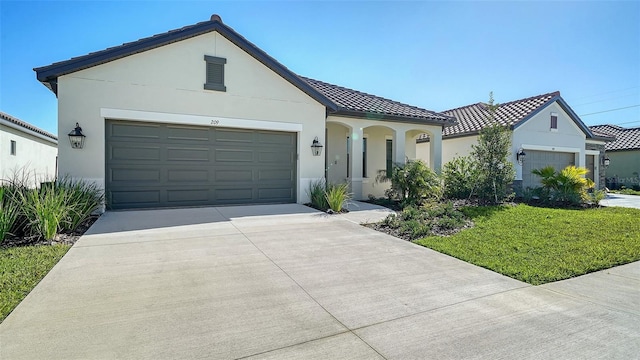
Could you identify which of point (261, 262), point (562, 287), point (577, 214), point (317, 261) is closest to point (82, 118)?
point (261, 262)

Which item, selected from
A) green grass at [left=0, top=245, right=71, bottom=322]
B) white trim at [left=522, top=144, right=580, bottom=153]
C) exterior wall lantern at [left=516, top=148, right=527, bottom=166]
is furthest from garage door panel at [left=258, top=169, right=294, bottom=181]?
white trim at [left=522, top=144, right=580, bottom=153]

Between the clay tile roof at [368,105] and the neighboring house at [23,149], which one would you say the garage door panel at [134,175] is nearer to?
the neighboring house at [23,149]

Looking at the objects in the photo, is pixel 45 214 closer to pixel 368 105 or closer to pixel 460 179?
pixel 368 105

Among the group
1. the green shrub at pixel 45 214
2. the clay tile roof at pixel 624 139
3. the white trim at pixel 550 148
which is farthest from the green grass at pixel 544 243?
the clay tile roof at pixel 624 139

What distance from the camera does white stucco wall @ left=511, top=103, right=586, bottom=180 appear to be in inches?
613

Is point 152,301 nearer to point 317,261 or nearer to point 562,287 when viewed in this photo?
point 317,261

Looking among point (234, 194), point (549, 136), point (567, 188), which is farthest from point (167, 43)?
point (549, 136)

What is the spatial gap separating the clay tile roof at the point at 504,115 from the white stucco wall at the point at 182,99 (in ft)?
28.8

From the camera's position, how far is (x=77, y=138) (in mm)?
8141

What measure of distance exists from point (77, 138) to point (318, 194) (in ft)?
21.9

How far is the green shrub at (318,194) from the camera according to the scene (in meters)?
10.1

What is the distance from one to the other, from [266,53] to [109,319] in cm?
873

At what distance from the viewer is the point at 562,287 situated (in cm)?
429

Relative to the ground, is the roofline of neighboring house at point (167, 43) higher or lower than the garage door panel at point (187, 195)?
higher
